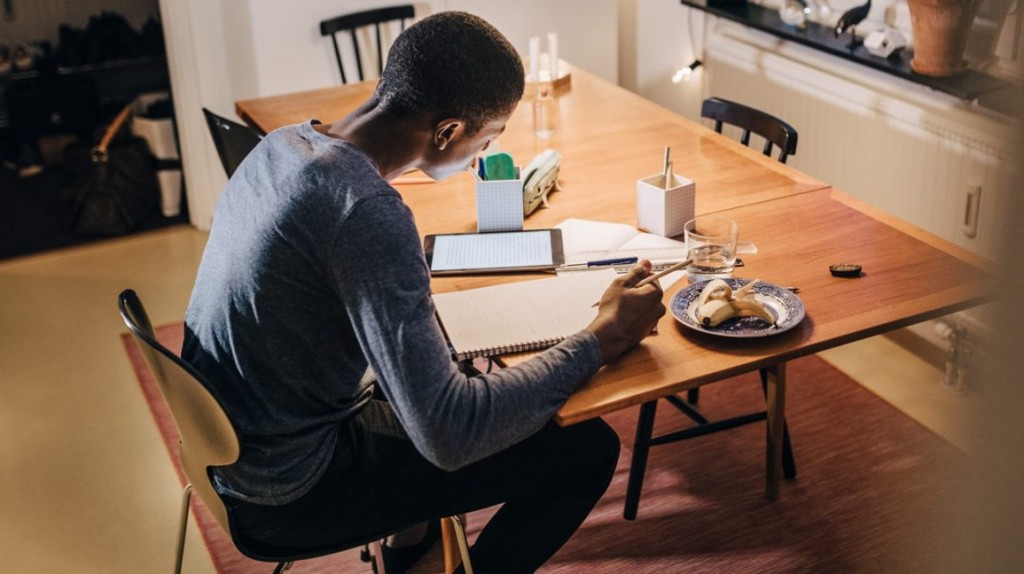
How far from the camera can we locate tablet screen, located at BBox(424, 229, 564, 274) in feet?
6.63

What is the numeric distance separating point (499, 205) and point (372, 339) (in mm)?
806

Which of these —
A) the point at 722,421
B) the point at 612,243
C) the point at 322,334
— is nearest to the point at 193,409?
the point at 322,334

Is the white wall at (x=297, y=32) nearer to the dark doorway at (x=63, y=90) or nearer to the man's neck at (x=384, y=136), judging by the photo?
the dark doorway at (x=63, y=90)

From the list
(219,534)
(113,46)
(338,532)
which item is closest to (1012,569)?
(338,532)

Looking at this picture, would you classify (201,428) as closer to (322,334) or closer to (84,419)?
(322,334)

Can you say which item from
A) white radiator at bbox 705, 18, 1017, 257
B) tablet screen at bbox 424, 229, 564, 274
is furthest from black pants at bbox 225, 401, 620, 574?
white radiator at bbox 705, 18, 1017, 257

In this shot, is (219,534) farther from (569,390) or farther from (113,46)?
(113,46)

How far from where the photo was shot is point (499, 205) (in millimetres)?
2164

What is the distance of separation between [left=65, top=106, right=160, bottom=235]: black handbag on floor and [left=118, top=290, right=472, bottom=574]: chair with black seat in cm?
257

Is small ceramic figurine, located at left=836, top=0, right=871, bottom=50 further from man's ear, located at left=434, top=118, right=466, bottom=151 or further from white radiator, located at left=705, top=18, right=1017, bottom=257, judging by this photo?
man's ear, located at left=434, top=118, right=466, bottom=151

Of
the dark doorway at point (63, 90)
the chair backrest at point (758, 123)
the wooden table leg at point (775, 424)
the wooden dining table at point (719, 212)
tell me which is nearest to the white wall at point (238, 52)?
the dark doorway at point (63, 90)

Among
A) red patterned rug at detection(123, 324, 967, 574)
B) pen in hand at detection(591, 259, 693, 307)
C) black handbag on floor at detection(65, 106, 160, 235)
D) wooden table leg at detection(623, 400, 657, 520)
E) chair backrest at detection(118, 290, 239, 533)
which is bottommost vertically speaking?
red patterned rug at detection(123, 324, 967, 574)

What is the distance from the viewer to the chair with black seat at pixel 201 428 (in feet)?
4.95

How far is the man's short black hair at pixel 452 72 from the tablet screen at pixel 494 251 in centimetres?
51
